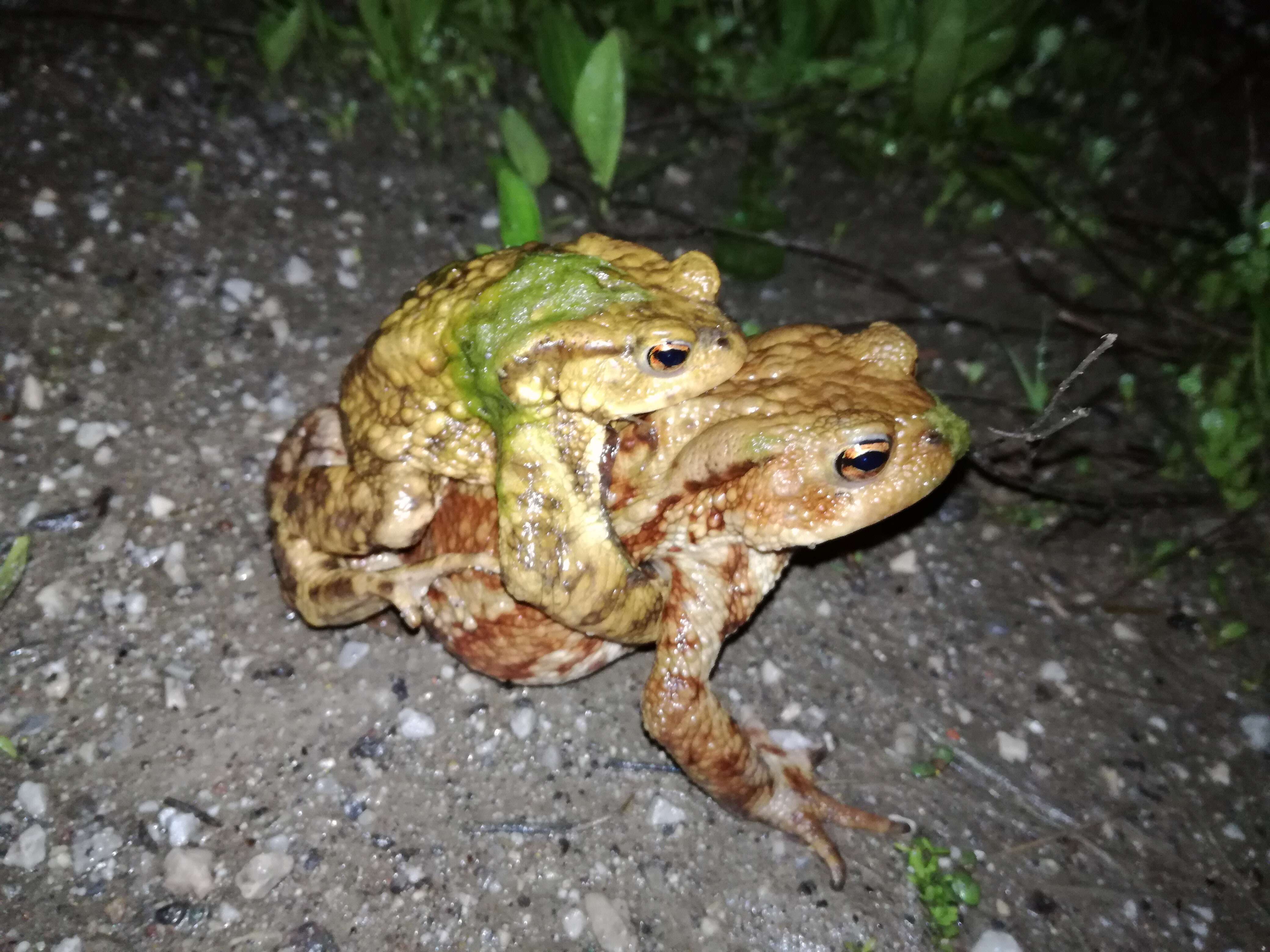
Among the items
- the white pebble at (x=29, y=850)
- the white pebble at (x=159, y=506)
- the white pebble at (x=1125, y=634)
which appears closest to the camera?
the white pebble at (x=29, y=850)

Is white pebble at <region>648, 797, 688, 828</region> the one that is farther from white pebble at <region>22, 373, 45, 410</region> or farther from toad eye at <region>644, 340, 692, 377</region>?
white pebble at <region>22, 373, 45, 410</region>

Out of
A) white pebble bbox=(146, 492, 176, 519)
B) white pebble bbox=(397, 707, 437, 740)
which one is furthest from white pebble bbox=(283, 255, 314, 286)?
white pebble bbox=(397, 707, 437, 740)

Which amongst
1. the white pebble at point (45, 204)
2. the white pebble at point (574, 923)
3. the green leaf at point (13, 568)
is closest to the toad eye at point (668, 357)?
the white pebble at point (574, 923)

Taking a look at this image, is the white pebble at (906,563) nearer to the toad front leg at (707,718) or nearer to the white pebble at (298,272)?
the toad front leg at (707,718)

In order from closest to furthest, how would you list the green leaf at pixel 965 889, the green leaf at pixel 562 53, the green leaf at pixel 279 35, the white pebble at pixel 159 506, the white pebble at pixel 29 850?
the white pebble at pixel 29 850 → the green leaf at pixel 965 889 → the white pebble at pixel 159 506 → the green leaf at pixel 562 53 → the green leaf at pixel 279 35

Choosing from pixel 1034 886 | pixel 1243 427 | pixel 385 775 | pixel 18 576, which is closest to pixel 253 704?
pixel 385 775

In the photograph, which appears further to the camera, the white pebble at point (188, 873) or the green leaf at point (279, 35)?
the green leaf at point (279, 35)

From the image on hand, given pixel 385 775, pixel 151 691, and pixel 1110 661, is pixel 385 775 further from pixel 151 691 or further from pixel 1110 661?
pixel 1110 661

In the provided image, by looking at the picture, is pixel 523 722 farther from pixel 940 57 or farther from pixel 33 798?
pixel 940 57
